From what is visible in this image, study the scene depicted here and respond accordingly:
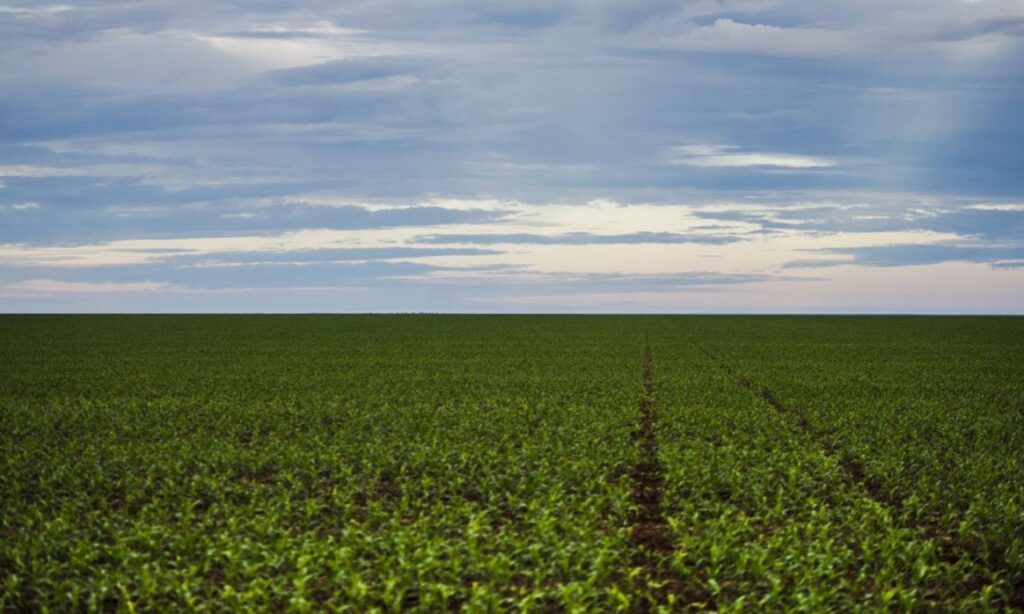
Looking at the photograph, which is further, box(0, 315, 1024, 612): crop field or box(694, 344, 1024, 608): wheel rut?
box(694, 344, 1024, 608): wheel rut

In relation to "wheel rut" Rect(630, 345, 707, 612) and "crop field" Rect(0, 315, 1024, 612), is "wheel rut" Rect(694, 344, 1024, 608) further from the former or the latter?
"wheel rut" Rect(630, 345, 707, 612)

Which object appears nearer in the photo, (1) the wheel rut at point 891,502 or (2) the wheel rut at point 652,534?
(2) the wheel rut at point 652,534

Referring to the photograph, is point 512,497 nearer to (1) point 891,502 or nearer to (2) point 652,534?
(2) point 652,534

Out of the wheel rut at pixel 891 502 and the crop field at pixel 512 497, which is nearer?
the crop field at pixel 512 497

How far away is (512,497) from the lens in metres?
13.8

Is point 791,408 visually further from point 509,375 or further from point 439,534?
point 439,534

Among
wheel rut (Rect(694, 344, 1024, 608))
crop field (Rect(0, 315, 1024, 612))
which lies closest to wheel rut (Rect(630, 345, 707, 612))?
crop field (Rect(0, 315, 1024, 612))

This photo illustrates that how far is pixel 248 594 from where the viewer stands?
9500mm

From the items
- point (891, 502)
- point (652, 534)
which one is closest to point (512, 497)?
point (652, 534)

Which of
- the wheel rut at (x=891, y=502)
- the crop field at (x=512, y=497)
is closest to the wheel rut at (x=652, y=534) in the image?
the crop field at (x=512, y=497)

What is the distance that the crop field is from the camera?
10.1 meters

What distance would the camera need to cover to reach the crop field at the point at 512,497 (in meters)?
10.1

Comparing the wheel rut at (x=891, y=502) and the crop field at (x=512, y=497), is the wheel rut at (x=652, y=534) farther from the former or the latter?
the wheel rut at (x=891, y=502)

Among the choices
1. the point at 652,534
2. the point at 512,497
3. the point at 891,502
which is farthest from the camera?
the point at 891,502
